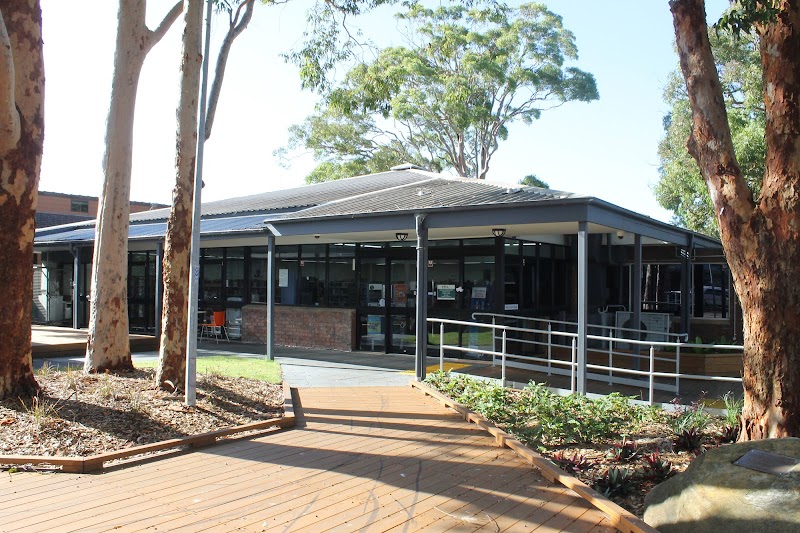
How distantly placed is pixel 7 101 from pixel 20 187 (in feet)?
3.14

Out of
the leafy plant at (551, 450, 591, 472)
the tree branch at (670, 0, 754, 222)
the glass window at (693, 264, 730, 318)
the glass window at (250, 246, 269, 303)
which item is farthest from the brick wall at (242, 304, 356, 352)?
the tree branch at (670, 0, 754, 222)

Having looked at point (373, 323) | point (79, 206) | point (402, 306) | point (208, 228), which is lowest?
point (373, 323)

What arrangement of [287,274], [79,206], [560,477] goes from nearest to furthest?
[560,477] < [287,274] < [79,206]

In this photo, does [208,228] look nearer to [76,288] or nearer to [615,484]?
[76,288]

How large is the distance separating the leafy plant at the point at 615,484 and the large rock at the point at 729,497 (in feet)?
1.24

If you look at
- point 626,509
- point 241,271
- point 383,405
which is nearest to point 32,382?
point 383,405

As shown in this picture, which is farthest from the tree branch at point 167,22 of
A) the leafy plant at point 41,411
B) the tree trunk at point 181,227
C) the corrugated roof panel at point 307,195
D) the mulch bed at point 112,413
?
the corrugated roof panel at point 307,195

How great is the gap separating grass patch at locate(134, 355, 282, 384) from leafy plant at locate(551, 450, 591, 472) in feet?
16.9

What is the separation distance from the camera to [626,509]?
193 inches

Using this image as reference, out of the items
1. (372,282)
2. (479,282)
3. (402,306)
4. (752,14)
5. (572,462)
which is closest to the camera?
(572,462)

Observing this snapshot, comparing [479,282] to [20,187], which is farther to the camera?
[479,282]

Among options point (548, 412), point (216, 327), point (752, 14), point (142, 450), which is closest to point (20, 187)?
point (142, 450)

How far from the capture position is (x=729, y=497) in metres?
4.12

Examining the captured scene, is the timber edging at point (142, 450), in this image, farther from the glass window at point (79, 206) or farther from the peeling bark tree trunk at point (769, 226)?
the glass window at point (79, 206)
